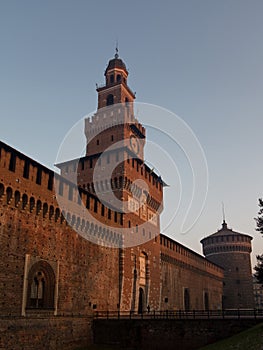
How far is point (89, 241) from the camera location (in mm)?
28203

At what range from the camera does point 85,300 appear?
26500mm

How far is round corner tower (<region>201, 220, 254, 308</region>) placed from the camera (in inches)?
2638

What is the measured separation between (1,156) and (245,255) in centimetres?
5859

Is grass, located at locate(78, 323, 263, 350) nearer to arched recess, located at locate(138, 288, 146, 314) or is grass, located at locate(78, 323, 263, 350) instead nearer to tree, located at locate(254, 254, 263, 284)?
tree, located at locate(254, 254, 263, 284)

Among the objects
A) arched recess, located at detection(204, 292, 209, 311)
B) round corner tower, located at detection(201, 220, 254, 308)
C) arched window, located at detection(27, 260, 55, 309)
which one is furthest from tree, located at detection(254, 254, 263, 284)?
round corner tower, located at detection(201, 220, 254, 308)

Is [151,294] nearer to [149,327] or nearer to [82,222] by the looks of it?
[149,327]

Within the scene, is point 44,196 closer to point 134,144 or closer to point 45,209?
point 45,209

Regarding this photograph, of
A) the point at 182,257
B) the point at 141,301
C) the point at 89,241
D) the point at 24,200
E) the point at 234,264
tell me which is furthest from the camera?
the point at 234,264

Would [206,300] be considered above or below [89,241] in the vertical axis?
below

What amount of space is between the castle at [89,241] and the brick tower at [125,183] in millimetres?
107

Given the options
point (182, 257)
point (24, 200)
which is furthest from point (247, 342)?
point (182, 257)

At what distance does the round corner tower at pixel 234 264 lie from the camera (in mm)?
67000

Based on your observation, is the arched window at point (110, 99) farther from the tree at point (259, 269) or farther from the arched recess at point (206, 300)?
the arched recess at point (206, 300)

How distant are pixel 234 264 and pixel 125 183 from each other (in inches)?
1691
